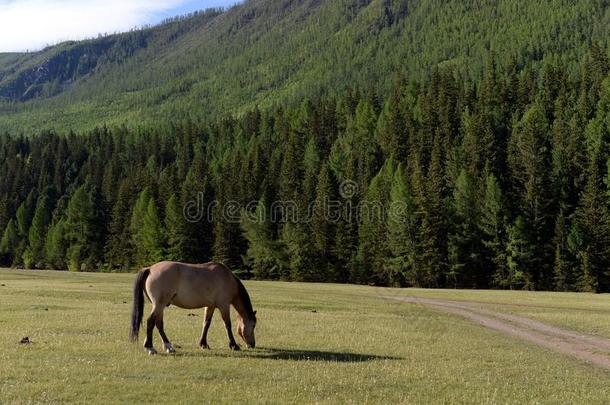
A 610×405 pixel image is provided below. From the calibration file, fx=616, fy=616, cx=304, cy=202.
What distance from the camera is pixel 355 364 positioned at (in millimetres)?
19250

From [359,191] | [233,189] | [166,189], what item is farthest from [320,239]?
[166,189]

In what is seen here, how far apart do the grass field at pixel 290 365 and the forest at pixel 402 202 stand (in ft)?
223

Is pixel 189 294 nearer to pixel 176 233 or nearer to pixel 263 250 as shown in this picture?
pixel 263 250

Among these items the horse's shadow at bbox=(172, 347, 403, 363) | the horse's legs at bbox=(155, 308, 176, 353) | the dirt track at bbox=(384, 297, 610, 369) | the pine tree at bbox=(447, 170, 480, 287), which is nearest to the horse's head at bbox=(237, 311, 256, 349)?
the horse's shadow at bbox=(172, 347, 403, 363)

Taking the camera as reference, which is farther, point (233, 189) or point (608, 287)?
point (233, 189)

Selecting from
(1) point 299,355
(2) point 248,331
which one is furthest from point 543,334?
(2) point 248,331

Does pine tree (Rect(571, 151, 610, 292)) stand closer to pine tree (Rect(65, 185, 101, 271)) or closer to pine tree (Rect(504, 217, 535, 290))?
pine tree (Rect(504, 217, 535, 290))

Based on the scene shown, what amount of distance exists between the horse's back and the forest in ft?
262

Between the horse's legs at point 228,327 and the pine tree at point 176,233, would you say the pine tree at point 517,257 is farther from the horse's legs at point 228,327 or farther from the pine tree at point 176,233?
the horse's legs at point 228,327

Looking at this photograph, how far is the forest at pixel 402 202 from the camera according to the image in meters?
98.6

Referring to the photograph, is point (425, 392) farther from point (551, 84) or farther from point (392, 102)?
point (392, 102)

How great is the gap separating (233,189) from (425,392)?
11559 centimetres

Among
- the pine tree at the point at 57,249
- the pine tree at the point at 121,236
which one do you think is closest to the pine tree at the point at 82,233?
the pine tree at the point at 57,249

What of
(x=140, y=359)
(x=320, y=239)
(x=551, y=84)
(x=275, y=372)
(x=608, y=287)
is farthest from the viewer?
(x=551, y=84)
